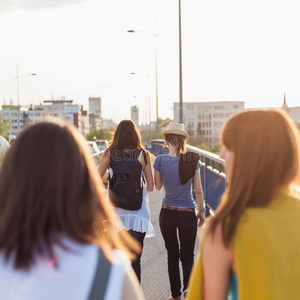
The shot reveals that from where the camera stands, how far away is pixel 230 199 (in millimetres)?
2062

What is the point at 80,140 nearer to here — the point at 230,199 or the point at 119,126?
the point at 230,199

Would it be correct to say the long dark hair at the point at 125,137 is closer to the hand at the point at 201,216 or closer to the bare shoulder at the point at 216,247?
the hand at the point at 201,216

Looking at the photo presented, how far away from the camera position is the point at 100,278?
169 cm

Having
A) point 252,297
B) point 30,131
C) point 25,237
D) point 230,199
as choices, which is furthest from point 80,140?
point 252,297

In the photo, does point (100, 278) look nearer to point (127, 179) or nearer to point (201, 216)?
point (127, 179)

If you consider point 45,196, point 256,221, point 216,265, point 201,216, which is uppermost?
point 45,196

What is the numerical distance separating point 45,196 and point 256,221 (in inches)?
29.2

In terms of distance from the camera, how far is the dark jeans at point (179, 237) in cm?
534

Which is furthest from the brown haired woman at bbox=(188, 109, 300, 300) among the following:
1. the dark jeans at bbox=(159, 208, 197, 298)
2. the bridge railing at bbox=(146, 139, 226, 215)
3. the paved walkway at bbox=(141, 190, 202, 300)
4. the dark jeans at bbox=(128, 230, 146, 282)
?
the bridge railing at bbox=(146, 139, 226, 215)

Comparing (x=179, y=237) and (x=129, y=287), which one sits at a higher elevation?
(x=129, y=287)

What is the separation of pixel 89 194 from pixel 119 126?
3.25 metres

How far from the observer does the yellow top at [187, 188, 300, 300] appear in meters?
1.94

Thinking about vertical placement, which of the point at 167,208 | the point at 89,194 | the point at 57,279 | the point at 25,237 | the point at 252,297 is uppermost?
the point at 89,194

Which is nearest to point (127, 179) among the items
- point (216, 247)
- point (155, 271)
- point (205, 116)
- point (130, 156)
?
point (130, 156)
